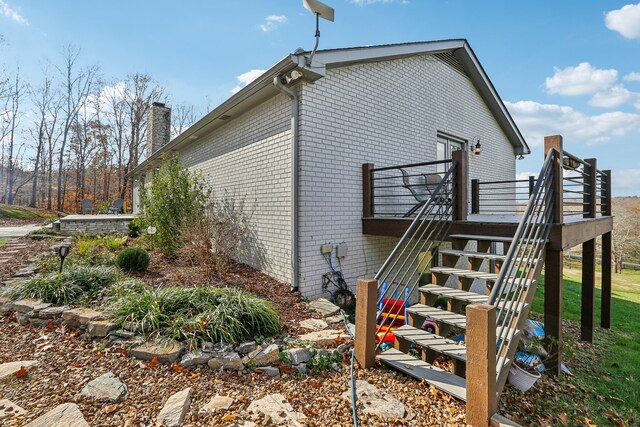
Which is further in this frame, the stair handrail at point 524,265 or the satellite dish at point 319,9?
the satellite dish at point 319,9

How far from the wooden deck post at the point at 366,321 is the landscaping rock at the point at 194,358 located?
4.53 ft

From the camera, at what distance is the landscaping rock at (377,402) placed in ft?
7.43

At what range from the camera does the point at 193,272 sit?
17.3ft

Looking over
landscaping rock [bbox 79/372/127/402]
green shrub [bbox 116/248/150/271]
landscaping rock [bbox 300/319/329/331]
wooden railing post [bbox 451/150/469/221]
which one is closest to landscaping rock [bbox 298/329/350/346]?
landscaping rock [bbox 300/319/329/331]

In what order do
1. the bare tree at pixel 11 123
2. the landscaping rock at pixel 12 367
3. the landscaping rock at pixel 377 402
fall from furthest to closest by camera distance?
the bare tree at pixel 11 123 < the landscaping rock at pixel 12 367 < the landscaping rock at pixel 377 402

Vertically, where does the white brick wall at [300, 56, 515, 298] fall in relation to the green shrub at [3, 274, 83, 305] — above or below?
above

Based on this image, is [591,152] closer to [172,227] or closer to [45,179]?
[172,227]

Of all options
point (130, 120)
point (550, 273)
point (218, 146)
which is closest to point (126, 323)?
point (550, 273)

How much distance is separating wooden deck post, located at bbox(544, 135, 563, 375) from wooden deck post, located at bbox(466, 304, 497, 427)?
2.00 meters

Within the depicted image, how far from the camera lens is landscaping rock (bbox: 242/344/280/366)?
2812 millimetres

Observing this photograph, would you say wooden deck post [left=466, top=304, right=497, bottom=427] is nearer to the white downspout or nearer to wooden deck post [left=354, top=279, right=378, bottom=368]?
wooden deck post [left=354, top=279, right=378, bottom=368]

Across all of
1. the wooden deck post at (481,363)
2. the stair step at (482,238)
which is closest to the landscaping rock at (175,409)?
the wooden deck post at (481,363)

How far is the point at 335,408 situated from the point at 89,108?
87.0 ft

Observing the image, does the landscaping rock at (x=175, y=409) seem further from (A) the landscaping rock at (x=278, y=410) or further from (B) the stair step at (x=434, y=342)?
(B) the stair step at (x=434, y=342)
